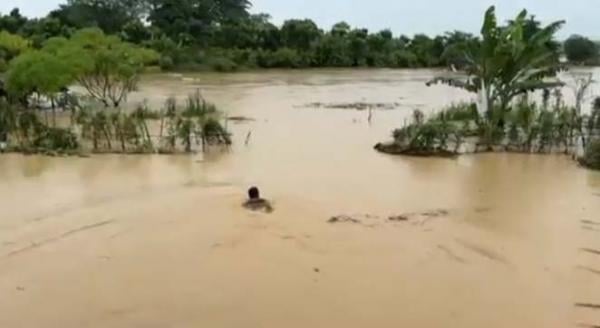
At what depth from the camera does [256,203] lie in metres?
7.97

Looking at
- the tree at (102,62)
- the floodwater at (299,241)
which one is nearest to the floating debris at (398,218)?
the floodwater at (299,241)

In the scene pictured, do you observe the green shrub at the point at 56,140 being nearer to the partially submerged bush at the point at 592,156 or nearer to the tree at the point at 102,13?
the partially submerged bush at the point at 592,156

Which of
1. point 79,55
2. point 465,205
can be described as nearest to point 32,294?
point 465,205

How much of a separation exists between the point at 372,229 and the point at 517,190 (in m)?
2.61

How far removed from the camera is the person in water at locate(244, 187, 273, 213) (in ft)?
25.9

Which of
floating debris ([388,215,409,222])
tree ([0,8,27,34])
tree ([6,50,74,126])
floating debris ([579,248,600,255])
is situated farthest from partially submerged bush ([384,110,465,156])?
tree ([0,8,27,34])

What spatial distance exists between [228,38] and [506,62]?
31.6 metres

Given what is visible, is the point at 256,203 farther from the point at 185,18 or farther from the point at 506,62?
the point at 185,18

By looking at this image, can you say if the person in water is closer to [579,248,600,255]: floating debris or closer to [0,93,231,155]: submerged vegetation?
[579,248,600,255]: floating debris

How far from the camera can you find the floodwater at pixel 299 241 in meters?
5.23

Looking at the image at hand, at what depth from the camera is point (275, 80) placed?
98.8 feet

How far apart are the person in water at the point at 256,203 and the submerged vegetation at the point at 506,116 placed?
3800mm

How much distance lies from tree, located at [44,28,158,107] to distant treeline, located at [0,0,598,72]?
14606mm

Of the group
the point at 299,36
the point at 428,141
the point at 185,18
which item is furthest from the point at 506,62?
the point at 185,18
